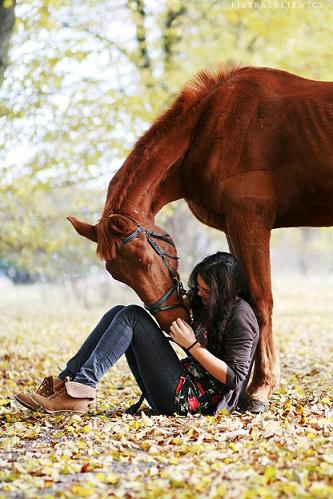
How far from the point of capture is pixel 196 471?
284 centimetres

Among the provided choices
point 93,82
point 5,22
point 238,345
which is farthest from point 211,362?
point 93,82

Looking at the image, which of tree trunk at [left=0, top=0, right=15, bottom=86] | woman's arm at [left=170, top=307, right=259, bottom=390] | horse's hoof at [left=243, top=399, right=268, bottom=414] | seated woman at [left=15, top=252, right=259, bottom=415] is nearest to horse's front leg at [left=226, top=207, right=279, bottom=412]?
horse's hoof at [left=243, top=399, right=268, bottom=414]

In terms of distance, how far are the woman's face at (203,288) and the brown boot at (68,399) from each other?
856mm

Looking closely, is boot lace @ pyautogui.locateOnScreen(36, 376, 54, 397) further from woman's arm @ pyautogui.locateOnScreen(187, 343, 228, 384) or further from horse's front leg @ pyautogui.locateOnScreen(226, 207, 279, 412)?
horse's front leg @ pyautogui.locateOnScreen(226, 207, 279, 412)

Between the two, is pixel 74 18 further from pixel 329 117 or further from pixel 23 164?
pixel 329 117

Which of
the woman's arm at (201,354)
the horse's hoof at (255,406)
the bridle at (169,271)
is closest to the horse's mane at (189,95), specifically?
the bridle at (169,271)

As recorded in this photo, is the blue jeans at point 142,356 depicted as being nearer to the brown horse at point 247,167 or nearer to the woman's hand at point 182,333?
the woman's hand at point 182,333

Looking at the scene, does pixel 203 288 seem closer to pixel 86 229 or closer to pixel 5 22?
pixel 86 229

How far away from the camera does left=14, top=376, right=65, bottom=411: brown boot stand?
388 cm

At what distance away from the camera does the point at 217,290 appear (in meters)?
3.71

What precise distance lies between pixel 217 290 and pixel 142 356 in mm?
615

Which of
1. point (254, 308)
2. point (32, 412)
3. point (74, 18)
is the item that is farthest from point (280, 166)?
point (74, 18)

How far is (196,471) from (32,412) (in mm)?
1755

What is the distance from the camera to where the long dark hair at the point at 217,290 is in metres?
3.71
